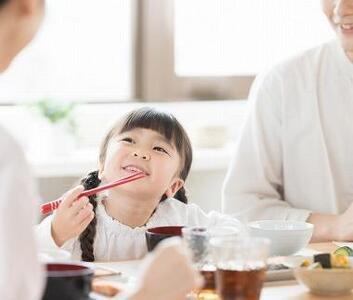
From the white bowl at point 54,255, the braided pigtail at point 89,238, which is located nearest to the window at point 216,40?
the braided pigtail at point 89,238

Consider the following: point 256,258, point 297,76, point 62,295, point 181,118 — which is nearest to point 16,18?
point 62,295

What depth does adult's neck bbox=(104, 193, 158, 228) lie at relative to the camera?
85.9 inches

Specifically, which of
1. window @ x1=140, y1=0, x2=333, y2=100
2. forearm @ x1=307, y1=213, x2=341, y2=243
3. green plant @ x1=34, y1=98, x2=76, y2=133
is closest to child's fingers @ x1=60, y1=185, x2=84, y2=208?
forearm @ x1=307, y1=213, x2=341, y2=243

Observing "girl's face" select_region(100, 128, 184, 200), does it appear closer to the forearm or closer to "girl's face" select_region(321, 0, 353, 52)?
the forearm

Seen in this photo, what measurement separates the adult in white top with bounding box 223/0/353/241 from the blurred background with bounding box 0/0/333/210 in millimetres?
1034

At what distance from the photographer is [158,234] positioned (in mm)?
1888

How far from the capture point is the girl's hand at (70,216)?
195 cm

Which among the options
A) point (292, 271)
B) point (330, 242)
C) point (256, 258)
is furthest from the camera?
point (330, 242)

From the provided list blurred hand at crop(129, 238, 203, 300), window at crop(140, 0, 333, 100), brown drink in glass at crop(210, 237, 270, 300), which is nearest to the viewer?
blurred hand at crop(129, 238, 203, 300)

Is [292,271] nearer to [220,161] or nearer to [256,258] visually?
[256,258]

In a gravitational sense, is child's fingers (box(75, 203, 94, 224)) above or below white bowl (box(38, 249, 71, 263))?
above

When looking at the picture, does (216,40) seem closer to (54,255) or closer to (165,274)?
(54,255)

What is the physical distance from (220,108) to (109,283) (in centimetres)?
273

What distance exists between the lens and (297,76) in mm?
2779
